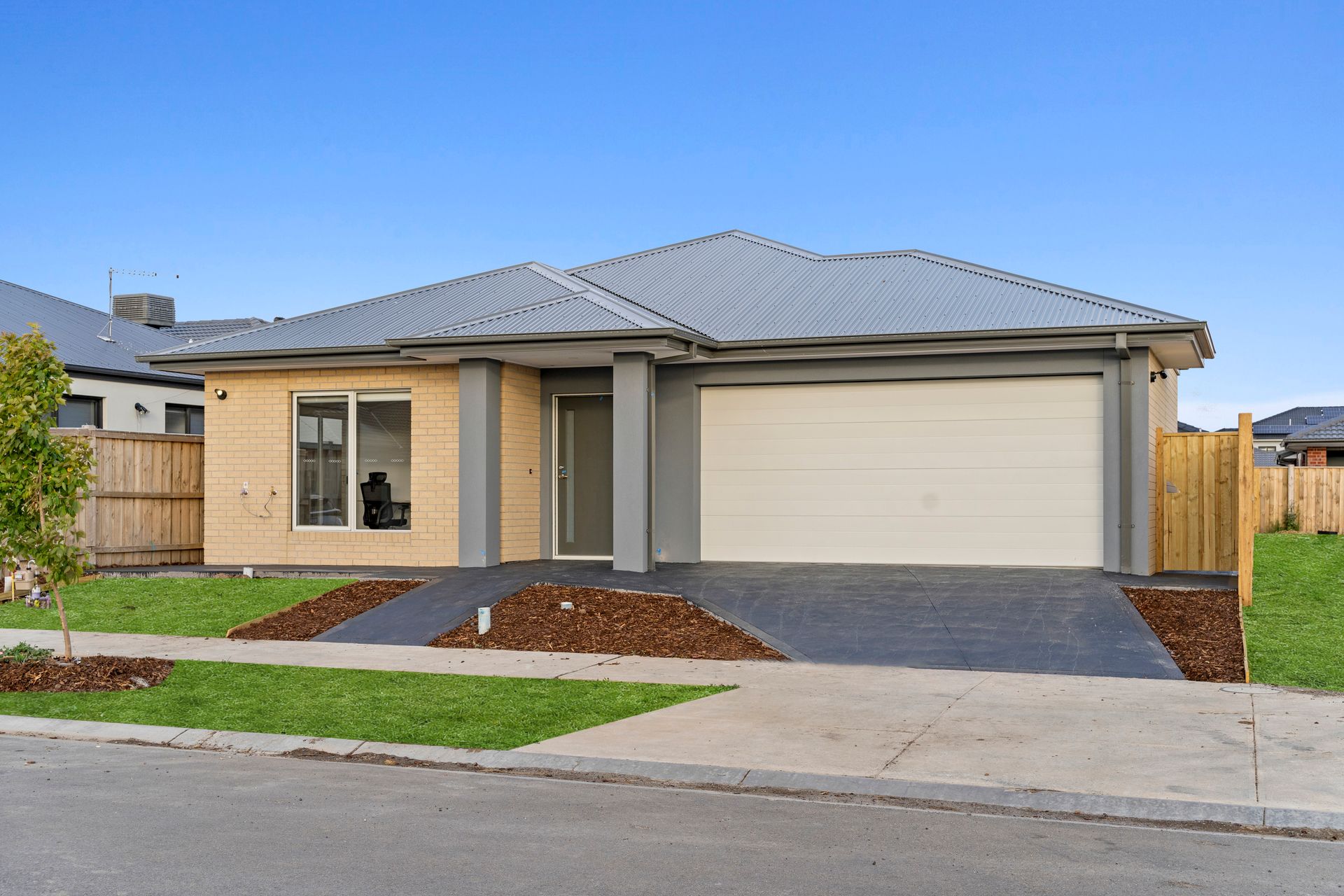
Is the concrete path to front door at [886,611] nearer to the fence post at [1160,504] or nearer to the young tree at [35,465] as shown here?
the fence post at [1160,504]

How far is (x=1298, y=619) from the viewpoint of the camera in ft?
44.7

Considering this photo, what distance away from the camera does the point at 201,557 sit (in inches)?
779

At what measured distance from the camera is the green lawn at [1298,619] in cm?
1097

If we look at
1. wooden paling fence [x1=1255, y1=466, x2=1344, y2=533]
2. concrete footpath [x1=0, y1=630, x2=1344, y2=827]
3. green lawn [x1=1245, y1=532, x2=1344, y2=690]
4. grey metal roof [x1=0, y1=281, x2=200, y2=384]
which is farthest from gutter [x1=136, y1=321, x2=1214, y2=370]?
wooden paling fence [x1=1255, y1=466, x2=1344, y2=533]

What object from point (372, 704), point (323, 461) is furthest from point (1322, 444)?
point (372, 704)

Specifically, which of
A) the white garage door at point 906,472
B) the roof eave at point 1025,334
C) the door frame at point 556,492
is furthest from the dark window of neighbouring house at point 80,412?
the roof eave at point 1025,334

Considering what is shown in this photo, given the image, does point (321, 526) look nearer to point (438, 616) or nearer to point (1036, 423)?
point (438, 616)

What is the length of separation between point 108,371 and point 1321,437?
3103cm

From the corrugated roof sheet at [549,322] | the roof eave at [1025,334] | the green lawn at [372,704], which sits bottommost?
the green lawn at [372,704]

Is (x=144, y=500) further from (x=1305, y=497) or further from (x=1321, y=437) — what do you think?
(x=1321, y=437)

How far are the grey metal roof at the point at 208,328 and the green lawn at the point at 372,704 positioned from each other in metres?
21.1

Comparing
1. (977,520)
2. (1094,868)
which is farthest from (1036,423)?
(1094,868)

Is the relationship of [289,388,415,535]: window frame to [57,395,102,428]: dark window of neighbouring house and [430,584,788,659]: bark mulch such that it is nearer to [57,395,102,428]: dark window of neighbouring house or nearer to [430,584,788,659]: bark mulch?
[430,584,788,659]: bark mulch

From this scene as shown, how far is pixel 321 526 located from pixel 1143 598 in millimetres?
11214
